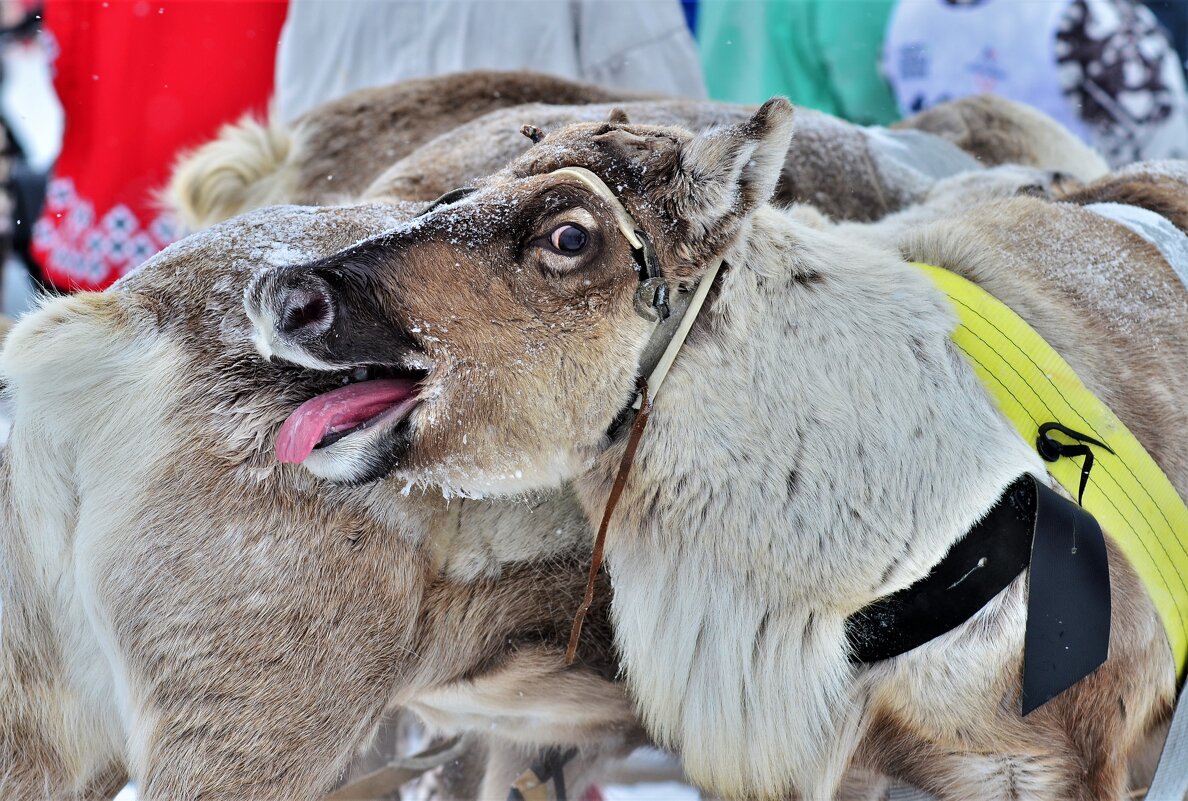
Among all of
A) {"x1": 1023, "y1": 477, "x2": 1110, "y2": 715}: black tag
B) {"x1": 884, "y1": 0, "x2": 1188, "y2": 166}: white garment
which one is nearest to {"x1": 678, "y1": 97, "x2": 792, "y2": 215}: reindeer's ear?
{"x1": 1023, "y1": 477, "x2": 1110, "y2": 715}: black tag

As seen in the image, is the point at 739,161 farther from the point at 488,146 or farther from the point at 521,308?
the point at 488,146

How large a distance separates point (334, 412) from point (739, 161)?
82 centimetres

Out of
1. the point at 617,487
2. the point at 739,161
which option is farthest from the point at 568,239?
the point at 617,487

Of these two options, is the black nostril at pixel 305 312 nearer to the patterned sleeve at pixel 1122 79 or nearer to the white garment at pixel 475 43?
the white garment at pixel 475 43

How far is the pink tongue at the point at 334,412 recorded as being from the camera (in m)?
1.71

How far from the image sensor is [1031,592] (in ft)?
5.86

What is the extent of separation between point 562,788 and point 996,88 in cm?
362

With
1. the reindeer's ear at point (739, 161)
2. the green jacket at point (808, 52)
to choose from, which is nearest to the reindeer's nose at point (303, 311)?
the reindeer's ear at point (739, 161)

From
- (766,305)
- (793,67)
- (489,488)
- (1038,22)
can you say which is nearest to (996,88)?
(1038,22)

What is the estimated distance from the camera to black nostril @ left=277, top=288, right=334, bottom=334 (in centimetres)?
166

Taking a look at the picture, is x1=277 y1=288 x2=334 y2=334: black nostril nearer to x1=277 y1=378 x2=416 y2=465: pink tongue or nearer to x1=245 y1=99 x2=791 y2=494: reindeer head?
x1=245 y1=99 x2=791 y2=494: reindeer head

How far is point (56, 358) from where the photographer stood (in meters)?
1.79

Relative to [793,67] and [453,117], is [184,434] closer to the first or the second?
[453,117]

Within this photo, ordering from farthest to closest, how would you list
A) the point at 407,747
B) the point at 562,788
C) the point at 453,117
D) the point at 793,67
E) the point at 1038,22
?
the point at 793,67 < the point at 1038,22 < the point at 407,747 < the point at 453,117 < the point at 562,788
